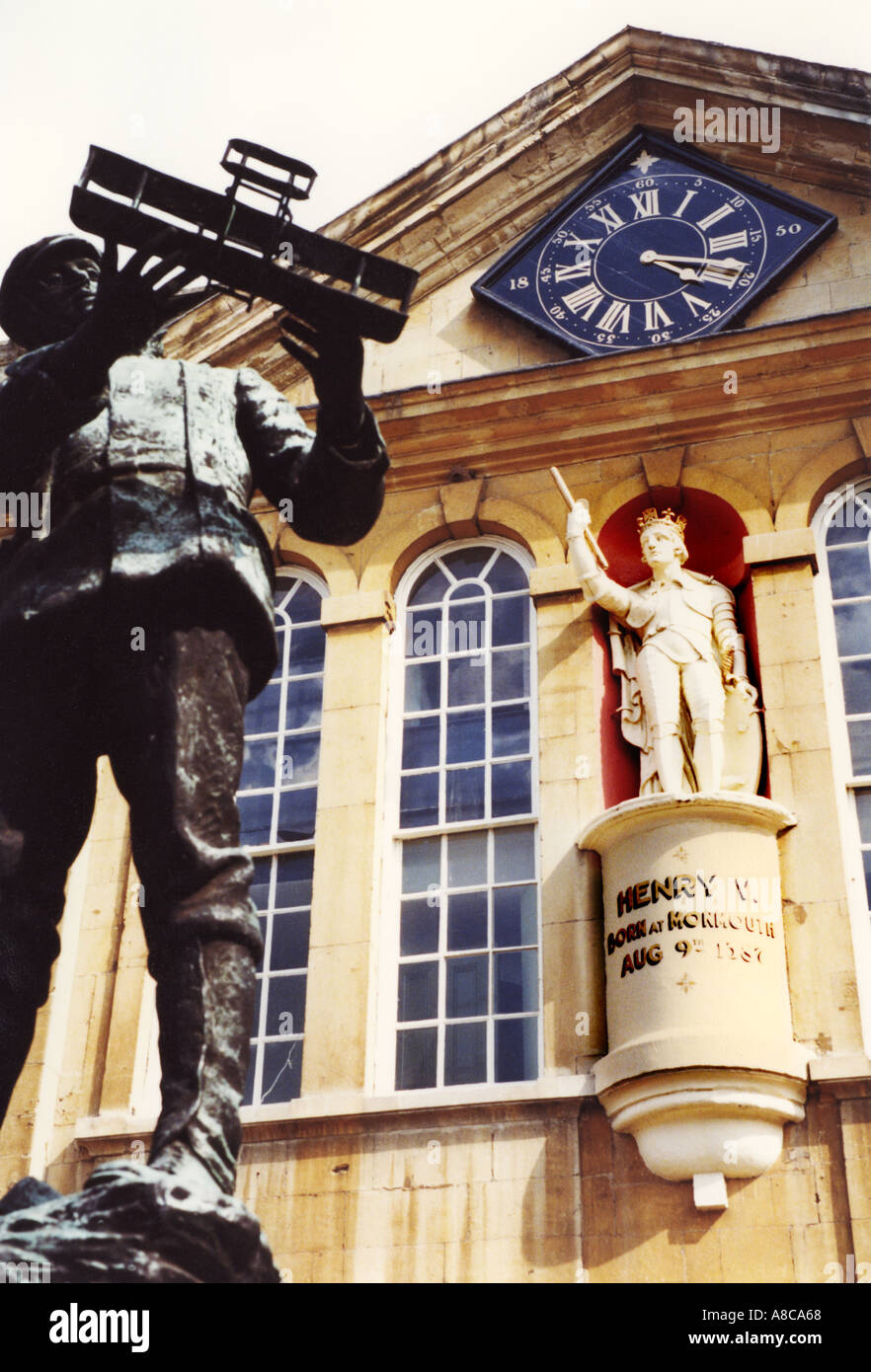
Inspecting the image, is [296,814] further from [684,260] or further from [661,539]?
[684,260]

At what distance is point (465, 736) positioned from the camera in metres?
12.2

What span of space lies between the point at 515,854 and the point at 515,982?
86 cm

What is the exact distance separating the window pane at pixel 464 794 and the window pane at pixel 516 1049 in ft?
4.77

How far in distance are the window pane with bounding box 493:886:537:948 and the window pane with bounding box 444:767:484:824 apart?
61 centimetres

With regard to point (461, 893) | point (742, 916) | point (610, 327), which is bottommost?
point (742, 916)

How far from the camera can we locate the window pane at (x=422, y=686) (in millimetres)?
12422

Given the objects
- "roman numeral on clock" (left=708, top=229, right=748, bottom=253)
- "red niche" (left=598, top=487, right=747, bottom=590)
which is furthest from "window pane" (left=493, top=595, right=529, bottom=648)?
"roman numeral on clock" (left=708, top=229, right=748, bottom=253)

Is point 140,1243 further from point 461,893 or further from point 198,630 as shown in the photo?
point 461,893

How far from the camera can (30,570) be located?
14.3 ft

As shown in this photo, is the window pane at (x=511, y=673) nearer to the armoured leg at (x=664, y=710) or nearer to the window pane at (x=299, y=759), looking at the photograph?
the armoured leg at (x=664, y=710)

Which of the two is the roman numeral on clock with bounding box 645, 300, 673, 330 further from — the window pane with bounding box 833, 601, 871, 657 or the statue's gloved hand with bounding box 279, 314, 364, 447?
the statue's gloved hand with bounding box 279, 314, 364, 447

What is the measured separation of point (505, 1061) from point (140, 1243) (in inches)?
298

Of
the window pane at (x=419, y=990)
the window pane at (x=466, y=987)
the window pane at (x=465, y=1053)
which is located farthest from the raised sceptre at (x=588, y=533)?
the window pane at (x=465, y=1053)
